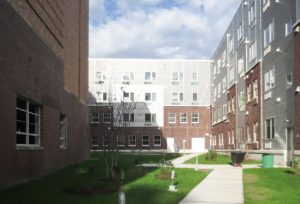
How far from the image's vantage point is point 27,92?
18.9 m

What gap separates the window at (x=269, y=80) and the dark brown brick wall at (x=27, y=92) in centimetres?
1386

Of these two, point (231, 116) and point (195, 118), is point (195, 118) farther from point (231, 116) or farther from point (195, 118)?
point (231, 116)

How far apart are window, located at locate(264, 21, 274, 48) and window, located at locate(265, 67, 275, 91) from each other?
2.11 metres

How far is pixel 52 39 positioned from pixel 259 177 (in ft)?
38.2

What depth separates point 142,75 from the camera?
274 ft

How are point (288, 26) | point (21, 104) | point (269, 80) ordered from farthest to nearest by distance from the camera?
point (269, 80) < point (288, 26) < point (21, 104)

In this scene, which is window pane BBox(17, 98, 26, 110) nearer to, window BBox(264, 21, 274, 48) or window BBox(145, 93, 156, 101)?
Result: window BBox(264, 21, 274, 48)

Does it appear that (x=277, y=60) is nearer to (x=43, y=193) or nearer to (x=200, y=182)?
(x=200, y=182)

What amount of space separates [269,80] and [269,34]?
324cm

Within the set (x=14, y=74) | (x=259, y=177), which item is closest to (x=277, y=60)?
(x=259, y=177)

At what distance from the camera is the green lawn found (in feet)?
46.5

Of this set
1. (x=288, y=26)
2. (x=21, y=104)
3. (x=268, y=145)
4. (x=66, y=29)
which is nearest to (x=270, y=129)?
(x=268, y=145)

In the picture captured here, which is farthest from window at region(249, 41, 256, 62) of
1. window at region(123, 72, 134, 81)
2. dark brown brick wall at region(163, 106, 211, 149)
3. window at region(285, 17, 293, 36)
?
window at region(123, 72, 134, 81)

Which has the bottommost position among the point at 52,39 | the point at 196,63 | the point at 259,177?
the point at 259,177
